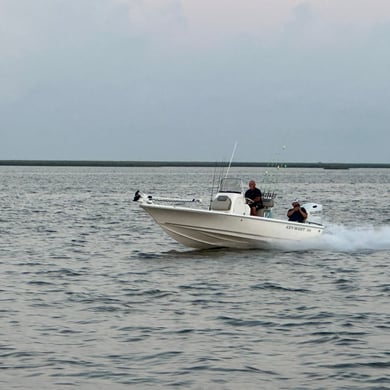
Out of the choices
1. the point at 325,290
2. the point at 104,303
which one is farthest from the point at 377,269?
the point at 104,303

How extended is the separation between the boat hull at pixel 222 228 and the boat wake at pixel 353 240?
187 centimetres

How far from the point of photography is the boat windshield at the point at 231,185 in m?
24.7

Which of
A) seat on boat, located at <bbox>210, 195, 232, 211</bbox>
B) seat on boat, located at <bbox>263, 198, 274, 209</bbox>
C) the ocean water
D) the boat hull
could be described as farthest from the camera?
seat on boat, located at <bbox>263, 198, 274, 209</bbox>

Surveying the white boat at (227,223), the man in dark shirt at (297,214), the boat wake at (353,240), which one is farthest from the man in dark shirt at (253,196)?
the boat wake at (353,240)

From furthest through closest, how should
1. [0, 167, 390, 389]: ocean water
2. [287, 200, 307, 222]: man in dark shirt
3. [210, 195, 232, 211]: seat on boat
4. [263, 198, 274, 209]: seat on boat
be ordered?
1. [287, 200, 307, 222]: man in dark shirt
2. [263, 198, 274, 209]: seat on boat
3. [210, 195, 232, 211]: seat on boat
4. [0, 167, 390, 389]: ocean water

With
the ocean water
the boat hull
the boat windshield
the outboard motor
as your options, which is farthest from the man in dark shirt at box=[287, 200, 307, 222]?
the boat windshield

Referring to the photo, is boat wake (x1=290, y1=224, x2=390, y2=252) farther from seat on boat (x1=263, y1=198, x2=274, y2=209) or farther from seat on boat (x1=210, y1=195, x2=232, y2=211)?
seat on boat (x1=210, y1=195, x2=232, y2=211)

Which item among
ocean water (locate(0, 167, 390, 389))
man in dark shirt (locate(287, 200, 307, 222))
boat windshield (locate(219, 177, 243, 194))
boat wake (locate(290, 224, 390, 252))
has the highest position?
boat windshield (locate(219, 177, 243, 194))

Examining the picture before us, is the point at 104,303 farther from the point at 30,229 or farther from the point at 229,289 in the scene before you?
the point at 30,229

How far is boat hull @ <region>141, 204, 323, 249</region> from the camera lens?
24.8m

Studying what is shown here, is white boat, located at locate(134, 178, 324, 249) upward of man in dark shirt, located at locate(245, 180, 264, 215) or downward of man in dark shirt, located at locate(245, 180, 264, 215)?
downward

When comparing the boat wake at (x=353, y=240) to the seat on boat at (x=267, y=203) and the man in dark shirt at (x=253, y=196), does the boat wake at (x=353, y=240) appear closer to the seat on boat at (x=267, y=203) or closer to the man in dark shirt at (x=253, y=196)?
the seat on boat at (x=267, y=203)

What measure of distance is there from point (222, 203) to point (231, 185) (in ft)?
1.88

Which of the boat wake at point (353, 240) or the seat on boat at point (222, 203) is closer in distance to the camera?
the seat on boat at point (222, 203)
